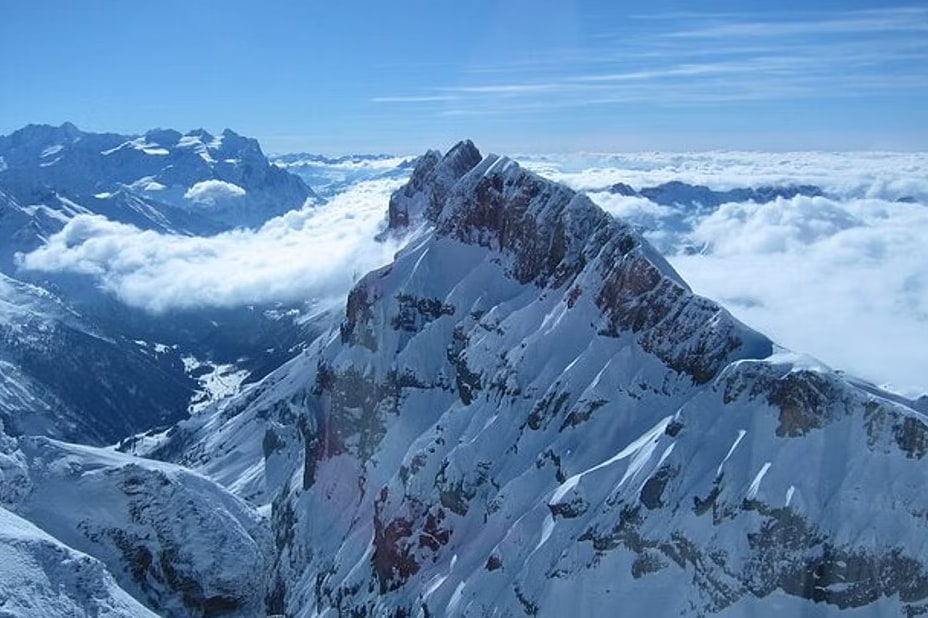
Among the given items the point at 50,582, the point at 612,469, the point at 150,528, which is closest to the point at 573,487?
the point at 612,469

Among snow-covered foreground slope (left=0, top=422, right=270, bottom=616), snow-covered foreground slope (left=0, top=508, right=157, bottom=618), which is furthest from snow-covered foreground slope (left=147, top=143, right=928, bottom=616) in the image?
snow-covered foreground slope (left=0, top=508, right=157, bottom=618)

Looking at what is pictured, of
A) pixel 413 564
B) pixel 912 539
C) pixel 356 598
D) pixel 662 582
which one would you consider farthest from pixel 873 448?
pixel 356 598

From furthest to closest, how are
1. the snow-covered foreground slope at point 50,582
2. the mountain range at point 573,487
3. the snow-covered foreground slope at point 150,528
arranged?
the mountain range at point 573,487
the snow-covered foreground slope at point 150,528
the snow-covered foreground slope at point 50,582

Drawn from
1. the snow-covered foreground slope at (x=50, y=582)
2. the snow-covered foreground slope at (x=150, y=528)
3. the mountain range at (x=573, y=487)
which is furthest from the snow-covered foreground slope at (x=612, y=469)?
the snow-covered foreground slope at (x=50, y=582)

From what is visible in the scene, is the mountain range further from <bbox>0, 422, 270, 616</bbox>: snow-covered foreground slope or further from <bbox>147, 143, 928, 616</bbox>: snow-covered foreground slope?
<bbox>147, 143, 928, 616</bbox>: snow-covered foreground slope

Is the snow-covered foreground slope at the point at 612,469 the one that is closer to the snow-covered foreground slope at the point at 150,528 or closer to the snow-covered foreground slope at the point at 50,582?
the snow-covered foreground slope at the point at 150,528

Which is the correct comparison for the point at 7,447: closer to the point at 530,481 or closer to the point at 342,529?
the point at 530,481

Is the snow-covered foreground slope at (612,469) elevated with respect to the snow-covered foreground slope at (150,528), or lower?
lower
